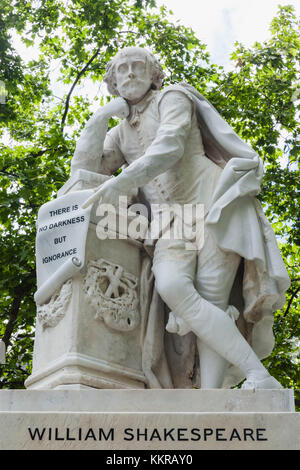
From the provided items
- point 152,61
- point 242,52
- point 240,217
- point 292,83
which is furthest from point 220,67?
point 240,217

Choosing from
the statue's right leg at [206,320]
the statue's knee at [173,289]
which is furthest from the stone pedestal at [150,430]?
the statue's knee at [173,289]

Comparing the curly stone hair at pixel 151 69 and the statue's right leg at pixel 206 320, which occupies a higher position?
the curly stone hair at pixel 151 69

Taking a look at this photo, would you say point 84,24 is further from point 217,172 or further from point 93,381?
point 93,381

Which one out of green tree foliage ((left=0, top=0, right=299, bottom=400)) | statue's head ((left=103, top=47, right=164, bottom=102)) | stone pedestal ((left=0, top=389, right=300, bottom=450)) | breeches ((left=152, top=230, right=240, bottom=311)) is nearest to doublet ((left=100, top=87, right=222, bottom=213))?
statue's head ((left=103, top=47, right=164, bottom=102))

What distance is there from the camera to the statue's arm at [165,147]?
539cm

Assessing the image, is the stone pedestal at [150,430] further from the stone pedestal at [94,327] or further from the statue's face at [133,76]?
the statue's face at [133,76]

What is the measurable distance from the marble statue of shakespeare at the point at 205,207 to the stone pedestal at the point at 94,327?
0.20m

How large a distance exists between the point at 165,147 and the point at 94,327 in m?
1.44

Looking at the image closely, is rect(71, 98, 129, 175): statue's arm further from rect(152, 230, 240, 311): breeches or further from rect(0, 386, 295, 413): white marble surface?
rect(0, 386, 295, 413): white marble surface

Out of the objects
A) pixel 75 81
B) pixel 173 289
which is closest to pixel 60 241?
pixel 173 289

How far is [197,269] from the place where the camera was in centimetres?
538

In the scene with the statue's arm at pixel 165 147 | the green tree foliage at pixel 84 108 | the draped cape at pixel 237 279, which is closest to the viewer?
the draped cape at pixel 237 279

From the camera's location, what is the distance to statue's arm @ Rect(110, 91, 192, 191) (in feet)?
17.7

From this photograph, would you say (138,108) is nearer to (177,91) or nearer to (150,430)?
(177,91)
